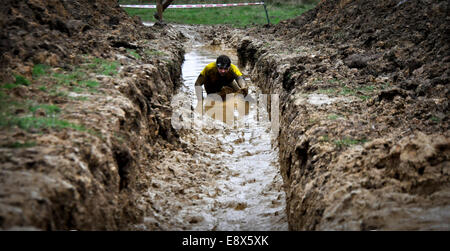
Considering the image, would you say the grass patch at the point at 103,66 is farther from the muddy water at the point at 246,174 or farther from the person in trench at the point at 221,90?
the person in trench at the point at 221,90

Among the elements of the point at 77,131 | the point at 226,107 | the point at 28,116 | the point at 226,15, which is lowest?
the point at 226,107

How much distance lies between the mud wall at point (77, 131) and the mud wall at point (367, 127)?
199cm

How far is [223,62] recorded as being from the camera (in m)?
8.40

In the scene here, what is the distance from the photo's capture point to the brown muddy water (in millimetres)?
4469

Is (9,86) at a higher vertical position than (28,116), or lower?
higher

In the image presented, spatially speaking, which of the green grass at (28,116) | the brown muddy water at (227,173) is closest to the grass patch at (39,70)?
the green grass at (28,116)

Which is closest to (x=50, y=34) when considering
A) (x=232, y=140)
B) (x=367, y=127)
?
(x=232, y=140)

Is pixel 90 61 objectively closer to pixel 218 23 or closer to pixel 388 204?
pixel 388 204

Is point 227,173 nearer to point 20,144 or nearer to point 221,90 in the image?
point 20,144

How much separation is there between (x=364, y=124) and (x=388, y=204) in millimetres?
1692

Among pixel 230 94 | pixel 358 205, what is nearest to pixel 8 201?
pixel 358 205

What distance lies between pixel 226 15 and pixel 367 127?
18.9m
